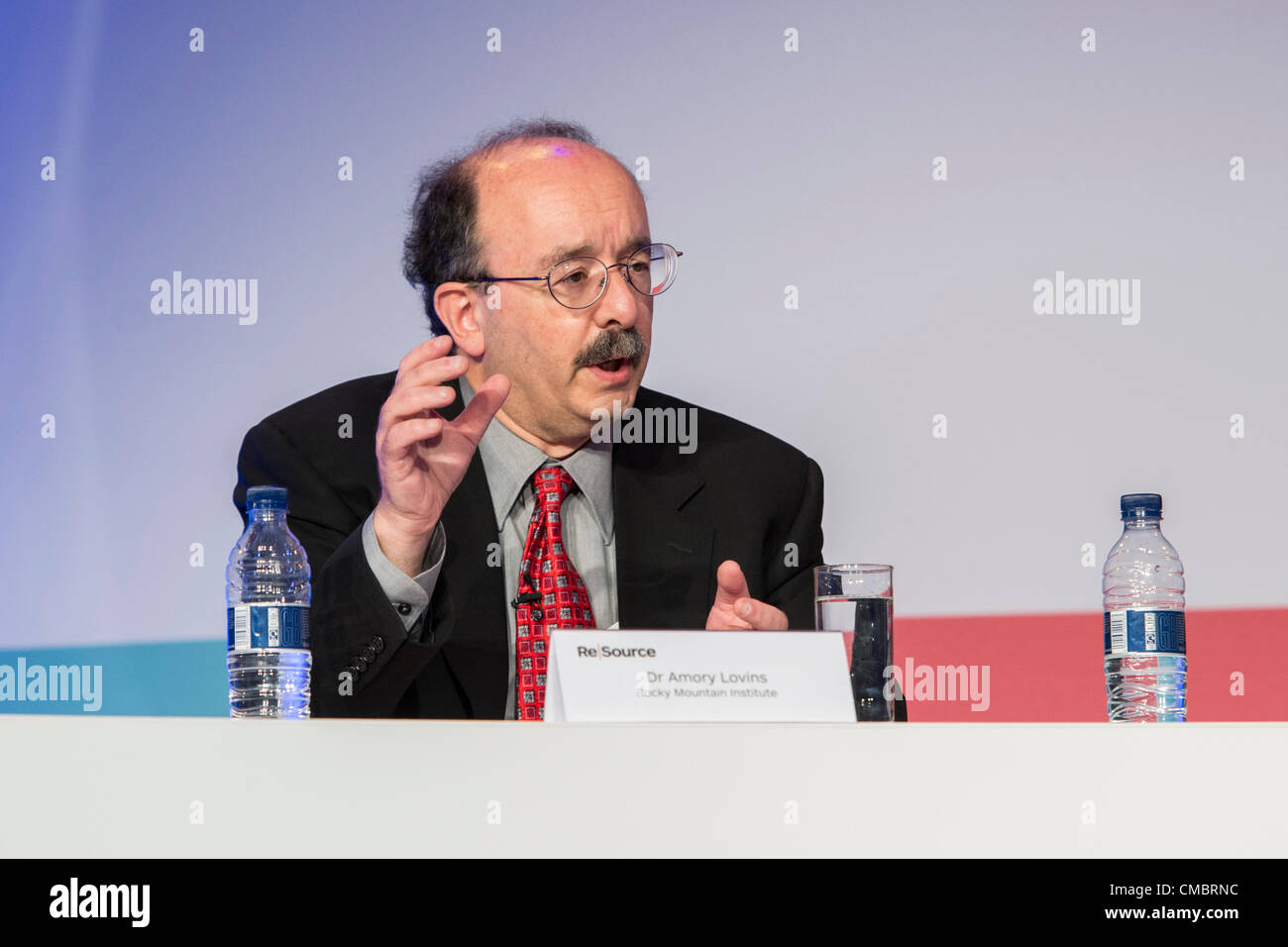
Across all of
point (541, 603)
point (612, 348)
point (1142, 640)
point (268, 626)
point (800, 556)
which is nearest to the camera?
point (268, 626)

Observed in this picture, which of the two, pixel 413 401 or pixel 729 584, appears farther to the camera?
pixel 729 584

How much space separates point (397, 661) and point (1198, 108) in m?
2.27

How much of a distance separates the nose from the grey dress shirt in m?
0.23

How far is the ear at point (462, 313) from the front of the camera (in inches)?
110

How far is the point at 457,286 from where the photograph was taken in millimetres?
2812

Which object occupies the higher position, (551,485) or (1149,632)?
(551,485)

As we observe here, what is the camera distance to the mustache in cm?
264

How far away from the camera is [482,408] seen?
1.93 metres

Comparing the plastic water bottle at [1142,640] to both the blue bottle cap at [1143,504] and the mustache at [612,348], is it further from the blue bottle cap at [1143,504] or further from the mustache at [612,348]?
the mustache at [612,348]

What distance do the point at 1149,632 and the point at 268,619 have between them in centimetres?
106

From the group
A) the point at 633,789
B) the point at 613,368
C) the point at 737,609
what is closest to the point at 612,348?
the point at 613,368

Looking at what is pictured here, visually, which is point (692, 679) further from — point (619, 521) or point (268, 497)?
point (619, 521)

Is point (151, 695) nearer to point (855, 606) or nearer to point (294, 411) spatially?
point (294, 411)

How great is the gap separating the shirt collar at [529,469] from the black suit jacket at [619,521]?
2cm
